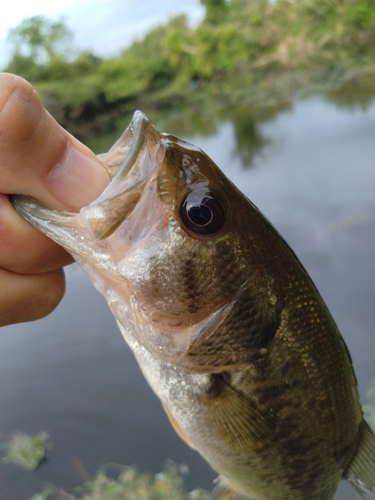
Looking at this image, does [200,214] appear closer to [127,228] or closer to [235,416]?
[127,228]

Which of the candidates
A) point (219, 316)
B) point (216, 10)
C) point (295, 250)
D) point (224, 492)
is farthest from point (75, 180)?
point (216, 10)

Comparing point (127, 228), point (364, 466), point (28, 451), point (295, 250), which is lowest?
point (28, 451)

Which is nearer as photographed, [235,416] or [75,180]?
[75,180]

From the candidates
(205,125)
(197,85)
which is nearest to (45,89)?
(197,85)

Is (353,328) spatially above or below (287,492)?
above

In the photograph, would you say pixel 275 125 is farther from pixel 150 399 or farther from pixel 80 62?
pixel 80 62

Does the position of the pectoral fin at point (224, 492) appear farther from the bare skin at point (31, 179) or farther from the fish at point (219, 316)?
the bare skin at point (31, 179)

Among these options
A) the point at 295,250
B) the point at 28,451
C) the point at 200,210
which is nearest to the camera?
the point at 200,210

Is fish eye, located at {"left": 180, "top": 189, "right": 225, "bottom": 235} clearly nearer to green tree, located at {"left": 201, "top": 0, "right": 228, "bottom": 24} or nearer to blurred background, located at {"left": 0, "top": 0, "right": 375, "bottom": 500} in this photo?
blurred background, located at {"left": 0, "top": 0, "right": 375, "bottom": 500}
